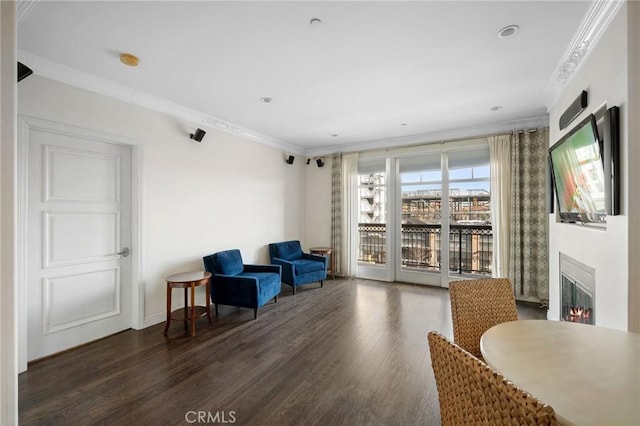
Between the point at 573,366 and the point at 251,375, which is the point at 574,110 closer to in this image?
the point at 573,366

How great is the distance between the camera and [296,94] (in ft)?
10.9

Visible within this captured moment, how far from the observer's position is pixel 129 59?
8.29ft

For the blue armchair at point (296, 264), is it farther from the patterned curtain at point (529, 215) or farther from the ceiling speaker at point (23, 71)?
the ceiling speaker at point (23, 71)

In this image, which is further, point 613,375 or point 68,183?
point 68,183

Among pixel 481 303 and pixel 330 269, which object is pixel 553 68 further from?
pixel 330 269

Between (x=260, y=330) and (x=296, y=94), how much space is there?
2.84 meters

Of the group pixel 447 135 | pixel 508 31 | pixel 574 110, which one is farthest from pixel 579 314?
pixel 447 135

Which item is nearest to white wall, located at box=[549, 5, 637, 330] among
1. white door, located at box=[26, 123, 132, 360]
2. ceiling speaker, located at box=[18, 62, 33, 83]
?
ceiling speaker, located at box=[18, 62, 33, 83]

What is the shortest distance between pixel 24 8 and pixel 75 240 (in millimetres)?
2001

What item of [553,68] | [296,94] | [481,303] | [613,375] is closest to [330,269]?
[296,94]

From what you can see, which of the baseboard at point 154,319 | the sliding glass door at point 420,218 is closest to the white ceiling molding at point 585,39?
the sliding glass door at point 420,218

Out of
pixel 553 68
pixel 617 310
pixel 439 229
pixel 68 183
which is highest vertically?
pixel 553 68

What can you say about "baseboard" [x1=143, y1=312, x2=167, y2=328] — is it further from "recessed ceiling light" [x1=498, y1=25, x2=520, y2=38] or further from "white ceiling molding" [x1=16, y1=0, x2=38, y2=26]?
"recessed ceiling light" [x1=498, y1=25, x2=520, y2=38]

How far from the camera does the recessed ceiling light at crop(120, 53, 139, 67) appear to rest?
8.15ft
